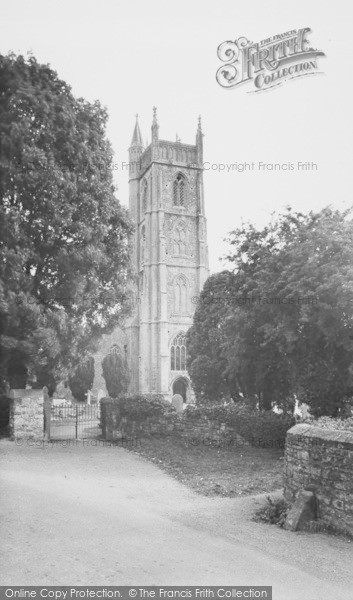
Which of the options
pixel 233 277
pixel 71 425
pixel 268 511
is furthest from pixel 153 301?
pixel 268 511

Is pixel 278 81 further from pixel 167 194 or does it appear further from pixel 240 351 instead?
pixel 167 194

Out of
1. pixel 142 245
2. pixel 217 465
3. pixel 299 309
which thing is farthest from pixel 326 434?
pixel 142 245

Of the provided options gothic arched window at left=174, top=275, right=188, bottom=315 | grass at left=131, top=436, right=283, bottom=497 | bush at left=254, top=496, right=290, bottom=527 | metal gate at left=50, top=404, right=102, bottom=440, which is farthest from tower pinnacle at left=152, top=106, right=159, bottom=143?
bush at left=254, top=496, right=290, bottom=527

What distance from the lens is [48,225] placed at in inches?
621

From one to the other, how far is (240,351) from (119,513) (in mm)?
9612

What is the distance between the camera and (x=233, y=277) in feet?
61.1

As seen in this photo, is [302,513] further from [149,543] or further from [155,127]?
[155,127]

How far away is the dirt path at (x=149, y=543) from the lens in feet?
17.6

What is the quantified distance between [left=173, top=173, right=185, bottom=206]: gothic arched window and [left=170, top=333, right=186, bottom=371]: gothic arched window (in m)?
16.6

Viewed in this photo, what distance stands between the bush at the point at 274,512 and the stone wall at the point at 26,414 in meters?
9.30

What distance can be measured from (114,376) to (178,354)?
7.82 meters

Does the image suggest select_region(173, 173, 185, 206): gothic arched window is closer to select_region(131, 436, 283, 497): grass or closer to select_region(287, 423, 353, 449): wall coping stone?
select_region(131, 436, 283, 497): grass

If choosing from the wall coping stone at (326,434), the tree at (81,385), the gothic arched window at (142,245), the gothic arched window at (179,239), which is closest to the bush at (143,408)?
the wall coping stone at (326,434)

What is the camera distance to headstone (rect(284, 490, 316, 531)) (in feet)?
24.4
